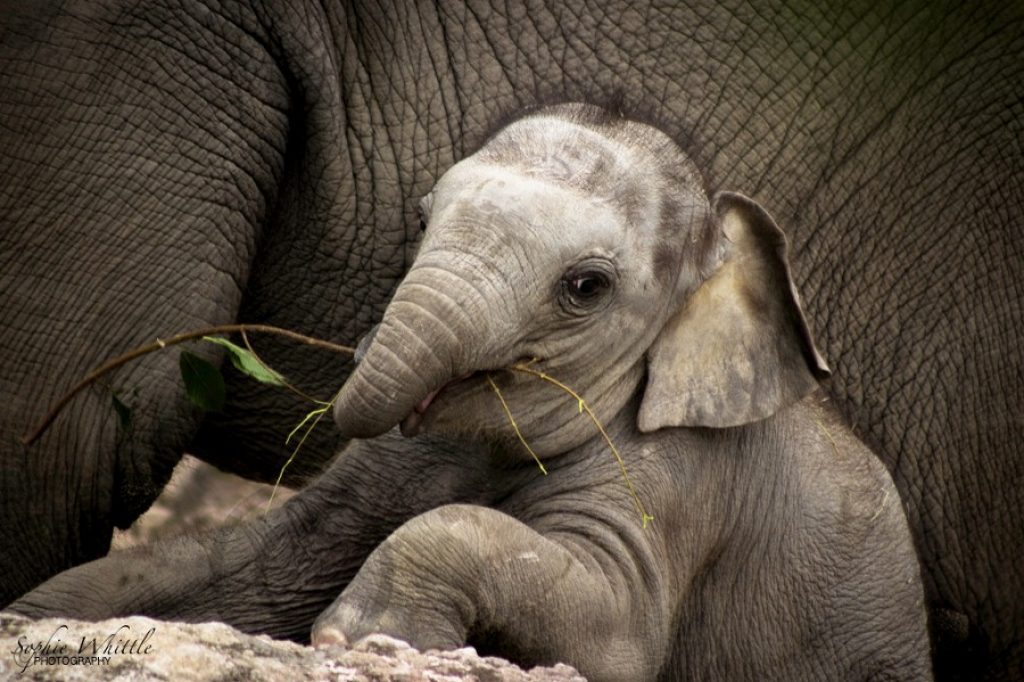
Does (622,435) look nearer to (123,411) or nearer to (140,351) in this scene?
(140,351)

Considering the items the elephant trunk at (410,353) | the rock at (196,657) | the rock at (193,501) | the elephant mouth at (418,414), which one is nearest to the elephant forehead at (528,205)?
the elephant trunk at (410,353)

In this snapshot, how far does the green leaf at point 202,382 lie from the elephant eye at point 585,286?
2.88 feet

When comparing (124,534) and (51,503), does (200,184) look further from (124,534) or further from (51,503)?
(124,534)

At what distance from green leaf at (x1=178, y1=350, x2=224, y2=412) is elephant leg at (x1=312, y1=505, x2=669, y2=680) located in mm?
814

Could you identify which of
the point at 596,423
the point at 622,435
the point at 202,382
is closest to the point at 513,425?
the point at 596,423

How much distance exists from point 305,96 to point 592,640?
5.44 feet

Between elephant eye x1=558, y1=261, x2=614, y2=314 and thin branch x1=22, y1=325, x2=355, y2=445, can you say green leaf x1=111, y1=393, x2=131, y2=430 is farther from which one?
elephant eye x1=558, y1=261, x2=614, y2=314

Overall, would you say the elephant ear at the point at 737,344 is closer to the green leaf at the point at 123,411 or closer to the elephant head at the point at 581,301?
the elephant head at the point at 581,301

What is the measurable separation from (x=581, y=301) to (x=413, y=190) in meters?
1.17

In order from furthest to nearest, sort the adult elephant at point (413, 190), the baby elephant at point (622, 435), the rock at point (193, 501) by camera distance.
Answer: the rock at point (193, 501) → the adult elephant at point (413, 190) → the baby elephant at point (622, 435)

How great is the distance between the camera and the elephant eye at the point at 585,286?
13.3 feet

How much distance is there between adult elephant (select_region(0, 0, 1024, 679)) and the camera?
4.80 meters

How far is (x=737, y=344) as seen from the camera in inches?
171

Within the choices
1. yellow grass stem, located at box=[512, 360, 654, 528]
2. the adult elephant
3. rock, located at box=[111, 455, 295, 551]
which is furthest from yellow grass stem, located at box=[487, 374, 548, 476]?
rock, located at box=[111, 455, 295, 551]
